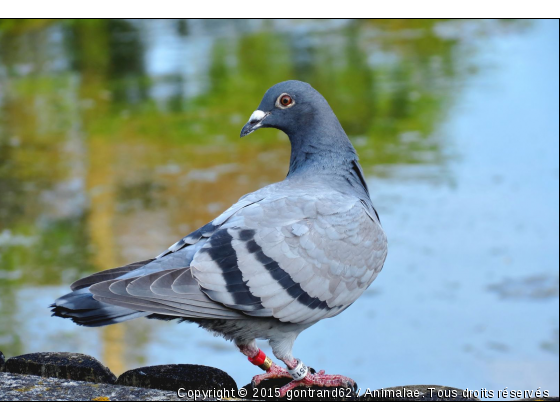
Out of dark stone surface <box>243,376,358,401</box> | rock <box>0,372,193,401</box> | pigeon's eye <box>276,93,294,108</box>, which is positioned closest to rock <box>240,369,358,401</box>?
dark stone surface <box>243,376,358,401</box>

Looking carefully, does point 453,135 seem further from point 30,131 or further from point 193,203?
point 30,131

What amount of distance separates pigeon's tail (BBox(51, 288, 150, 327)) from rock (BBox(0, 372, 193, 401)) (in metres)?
0.27

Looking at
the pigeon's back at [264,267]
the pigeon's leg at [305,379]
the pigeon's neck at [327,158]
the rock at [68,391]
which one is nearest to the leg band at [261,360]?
the pigeon's leg at [305,379]

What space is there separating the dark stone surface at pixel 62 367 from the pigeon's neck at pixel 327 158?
58.2 inches

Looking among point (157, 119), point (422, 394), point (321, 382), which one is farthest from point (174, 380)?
point (157, 119)

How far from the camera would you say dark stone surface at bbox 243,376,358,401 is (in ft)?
11.1

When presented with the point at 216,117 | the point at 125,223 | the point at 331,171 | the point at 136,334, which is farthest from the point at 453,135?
the point at 331,171

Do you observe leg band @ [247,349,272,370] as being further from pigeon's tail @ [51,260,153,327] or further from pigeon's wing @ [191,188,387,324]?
pigeon's tail @ [51,260,153,327]

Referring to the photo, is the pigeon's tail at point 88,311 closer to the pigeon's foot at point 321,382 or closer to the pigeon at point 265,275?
the pigeon at point 265,275

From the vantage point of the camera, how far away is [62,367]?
3.46m

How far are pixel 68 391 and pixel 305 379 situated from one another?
3.87ft

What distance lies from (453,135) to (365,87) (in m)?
2.80

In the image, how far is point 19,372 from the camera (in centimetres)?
353

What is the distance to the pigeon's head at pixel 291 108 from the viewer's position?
425cm
